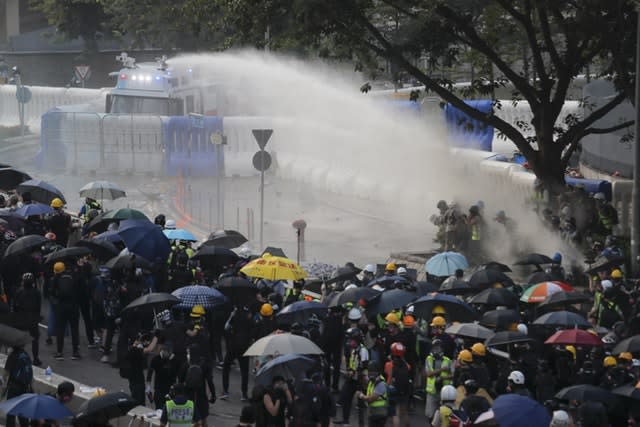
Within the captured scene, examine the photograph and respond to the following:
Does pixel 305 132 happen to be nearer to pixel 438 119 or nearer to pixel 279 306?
pixel 438 119

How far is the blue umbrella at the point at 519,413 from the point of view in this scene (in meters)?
11.5

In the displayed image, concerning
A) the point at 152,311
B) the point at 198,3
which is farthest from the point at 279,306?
the point at 198,3

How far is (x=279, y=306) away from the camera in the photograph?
17.6 meters

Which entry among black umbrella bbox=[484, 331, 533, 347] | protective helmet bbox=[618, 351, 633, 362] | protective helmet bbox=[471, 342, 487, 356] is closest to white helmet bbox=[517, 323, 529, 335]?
black umbrella bbox=[484, 331, 533, 347]

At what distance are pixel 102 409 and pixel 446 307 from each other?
575cm

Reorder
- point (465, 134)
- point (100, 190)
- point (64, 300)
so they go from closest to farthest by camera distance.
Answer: point (64, 300) < point (100, 190) < point (465, 134)

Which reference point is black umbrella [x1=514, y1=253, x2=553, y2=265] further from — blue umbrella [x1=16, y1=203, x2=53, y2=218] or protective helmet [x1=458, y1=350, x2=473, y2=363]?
blue umbrella [x1=16, y1=203, x2=53, y2=218]

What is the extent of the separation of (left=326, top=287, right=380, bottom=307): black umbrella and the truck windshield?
30.3 m

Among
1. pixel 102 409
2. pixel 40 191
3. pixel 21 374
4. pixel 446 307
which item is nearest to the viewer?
pixel 102 409

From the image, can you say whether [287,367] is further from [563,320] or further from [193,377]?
[563,320]

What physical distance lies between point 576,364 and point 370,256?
14643 millimetres

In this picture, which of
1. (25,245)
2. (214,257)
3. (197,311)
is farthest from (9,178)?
(197,311)

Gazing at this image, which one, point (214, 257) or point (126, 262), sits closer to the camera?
point (126, 262)

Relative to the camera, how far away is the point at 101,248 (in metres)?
19.2
